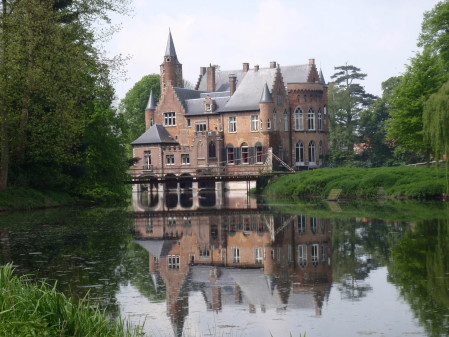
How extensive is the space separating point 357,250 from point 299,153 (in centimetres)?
5082

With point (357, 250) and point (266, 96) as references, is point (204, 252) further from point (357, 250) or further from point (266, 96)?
point (266, 96)

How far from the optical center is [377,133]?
74000mm

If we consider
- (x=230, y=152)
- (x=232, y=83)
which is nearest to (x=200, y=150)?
(x=230, y=152)

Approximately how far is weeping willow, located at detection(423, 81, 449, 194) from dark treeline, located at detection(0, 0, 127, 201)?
15.0 m

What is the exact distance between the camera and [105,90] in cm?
3394

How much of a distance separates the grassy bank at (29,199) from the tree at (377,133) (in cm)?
4407

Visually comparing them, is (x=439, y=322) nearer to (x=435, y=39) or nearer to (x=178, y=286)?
(x=178, y=286)

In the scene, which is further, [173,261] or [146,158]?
[146,158]

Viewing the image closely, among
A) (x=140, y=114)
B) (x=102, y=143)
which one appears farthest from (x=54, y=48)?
(x=140, y=114)

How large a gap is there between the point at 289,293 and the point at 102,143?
95.0 feet

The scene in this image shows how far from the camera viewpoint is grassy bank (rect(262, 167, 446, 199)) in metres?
37.8

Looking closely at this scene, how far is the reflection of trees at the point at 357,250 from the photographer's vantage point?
40.4 feet

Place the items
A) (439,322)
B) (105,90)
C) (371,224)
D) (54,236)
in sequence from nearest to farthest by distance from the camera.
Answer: (439,322) → (54,236) → (371,224) → (105,90)

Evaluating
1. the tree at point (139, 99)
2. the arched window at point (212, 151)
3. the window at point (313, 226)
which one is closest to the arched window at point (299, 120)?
the arched window at point (212, 151)
